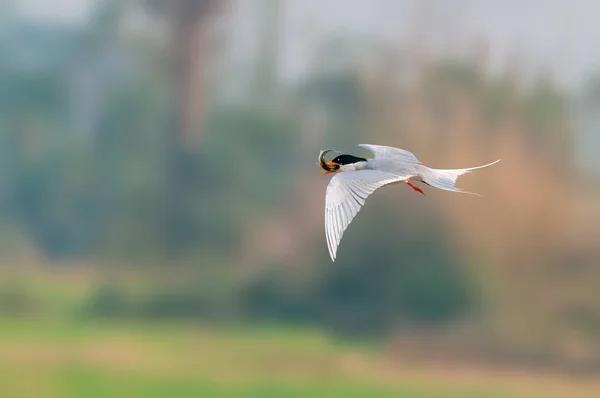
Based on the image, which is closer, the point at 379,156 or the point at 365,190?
the point at 365,190

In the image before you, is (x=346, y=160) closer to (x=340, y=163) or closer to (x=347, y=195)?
(x=340, y=163)

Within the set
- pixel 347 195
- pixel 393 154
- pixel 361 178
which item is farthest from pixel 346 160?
pixel 347 195

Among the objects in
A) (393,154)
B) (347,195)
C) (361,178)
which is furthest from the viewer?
(393,154)

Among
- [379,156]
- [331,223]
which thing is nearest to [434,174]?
[379,156]

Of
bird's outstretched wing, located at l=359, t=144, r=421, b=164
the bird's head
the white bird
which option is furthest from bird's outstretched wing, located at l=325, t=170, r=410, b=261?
bird's outstretched wing, located at l=359, t=144, r=421, b=164

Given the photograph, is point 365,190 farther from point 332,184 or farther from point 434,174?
point 434,174

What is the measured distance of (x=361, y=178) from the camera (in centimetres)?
533

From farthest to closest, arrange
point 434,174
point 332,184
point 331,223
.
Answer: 1. point 434,174
2. point 332,184
3. point 331,223

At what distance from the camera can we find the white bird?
4957 millimetres

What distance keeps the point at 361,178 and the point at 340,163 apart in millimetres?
459

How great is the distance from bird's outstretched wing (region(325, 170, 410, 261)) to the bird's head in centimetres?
23

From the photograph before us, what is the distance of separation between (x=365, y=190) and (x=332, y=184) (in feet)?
0.57

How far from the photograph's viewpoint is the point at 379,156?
591 centimetres

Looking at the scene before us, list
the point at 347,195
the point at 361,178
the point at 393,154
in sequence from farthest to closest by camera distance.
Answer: the point at 393,154
the point at 361,178
the point at 347,195
